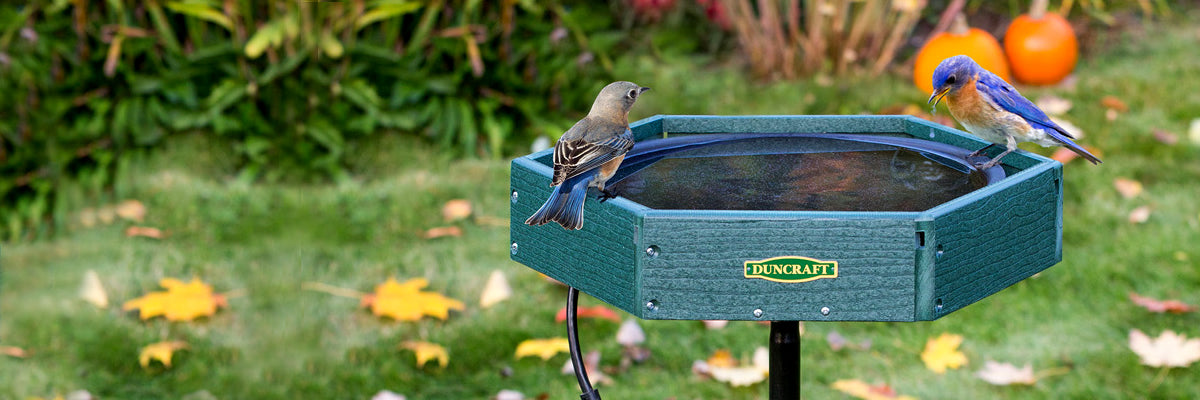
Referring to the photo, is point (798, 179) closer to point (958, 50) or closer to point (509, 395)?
point (509, 395)

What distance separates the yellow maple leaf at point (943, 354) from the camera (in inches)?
130

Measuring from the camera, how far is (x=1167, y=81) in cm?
488

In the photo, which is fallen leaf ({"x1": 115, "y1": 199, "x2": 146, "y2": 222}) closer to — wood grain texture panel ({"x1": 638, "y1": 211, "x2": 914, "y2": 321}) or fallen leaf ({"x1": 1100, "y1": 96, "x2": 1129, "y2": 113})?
wood grain texture panel ({"x1": 638, "y1": 211, "x2": 914, "y2": 321})

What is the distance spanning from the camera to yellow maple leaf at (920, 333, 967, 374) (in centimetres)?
329

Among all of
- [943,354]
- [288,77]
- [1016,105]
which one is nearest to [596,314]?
[943,354]

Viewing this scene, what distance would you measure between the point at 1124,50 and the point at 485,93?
2916 millimetres

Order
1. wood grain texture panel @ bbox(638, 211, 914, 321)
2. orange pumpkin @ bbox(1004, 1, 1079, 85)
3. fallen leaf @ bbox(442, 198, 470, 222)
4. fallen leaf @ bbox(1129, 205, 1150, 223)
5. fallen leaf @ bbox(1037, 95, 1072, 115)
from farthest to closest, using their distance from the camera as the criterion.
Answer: orange pumpkin @ bbox(1004, 1, 1079, 85) → fallen leaf @ bbox(1037, 95, 1072, 115) → fallen leaf @ bbox(442, 198, 470, 222) → fallen leaf @ bbox(1129, 205, 1150, 223) → wood grain texture panel @ bbox(638, 211, 914, 321)

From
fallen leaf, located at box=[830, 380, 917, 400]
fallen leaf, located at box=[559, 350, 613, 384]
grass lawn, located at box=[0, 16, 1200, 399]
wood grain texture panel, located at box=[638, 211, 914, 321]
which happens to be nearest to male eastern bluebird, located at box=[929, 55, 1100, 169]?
wood grain texture panel, located at box=[638, 211, 914, 321]

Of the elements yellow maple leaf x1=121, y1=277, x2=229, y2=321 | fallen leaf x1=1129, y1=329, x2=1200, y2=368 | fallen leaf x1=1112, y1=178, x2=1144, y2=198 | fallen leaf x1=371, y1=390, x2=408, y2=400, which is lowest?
fallen leaf x1=371, y1=390, x2=408, y2=400

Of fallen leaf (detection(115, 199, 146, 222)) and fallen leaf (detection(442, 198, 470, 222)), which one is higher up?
fallen leaf (detection(442, 198, 470, 222))

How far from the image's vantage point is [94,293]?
366 cm

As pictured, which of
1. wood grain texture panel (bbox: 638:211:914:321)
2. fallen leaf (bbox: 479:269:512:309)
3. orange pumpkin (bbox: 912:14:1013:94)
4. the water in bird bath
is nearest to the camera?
wood grain texture panel (bbox: 638:211:914:321)

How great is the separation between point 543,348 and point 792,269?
5.25ft

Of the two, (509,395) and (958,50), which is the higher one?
(958,50)
